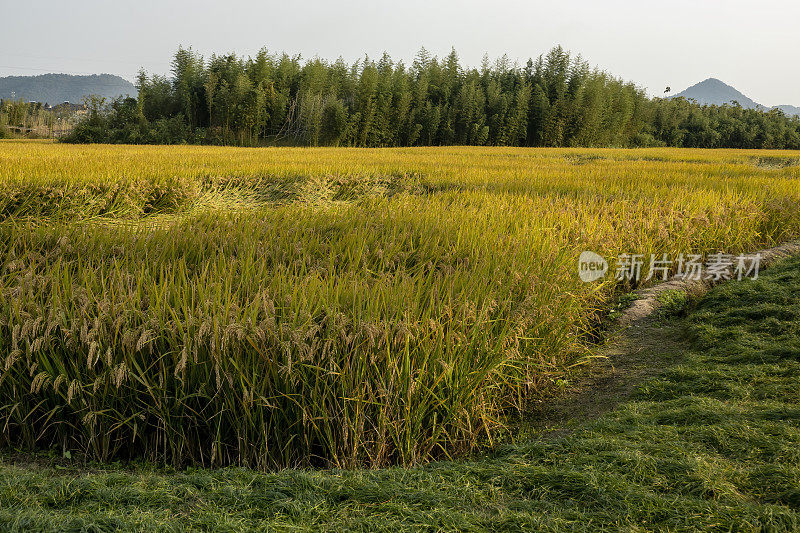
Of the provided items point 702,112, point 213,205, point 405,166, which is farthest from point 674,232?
point 702,112

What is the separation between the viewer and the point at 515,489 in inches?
69.3

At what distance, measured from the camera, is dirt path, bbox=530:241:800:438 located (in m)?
2.72

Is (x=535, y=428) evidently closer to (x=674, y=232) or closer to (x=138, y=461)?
(x=138, y=461)

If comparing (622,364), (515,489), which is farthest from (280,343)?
(622,364)

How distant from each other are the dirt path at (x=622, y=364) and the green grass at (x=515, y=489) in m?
0.37

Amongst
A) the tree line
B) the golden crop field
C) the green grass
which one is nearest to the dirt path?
the golden crop field

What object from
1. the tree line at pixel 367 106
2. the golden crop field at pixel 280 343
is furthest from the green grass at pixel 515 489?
the tree line at pixel 367 106

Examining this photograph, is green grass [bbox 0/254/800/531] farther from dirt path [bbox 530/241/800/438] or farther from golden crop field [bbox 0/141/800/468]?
dirt path [bbox 530/241/800/438]

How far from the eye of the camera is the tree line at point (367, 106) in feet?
101

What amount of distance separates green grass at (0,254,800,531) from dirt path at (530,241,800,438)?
368 millimetres

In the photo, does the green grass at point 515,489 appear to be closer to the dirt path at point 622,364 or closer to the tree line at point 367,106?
the dirt path at point 622,364

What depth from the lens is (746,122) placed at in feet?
153

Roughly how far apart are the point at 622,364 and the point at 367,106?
30738mm

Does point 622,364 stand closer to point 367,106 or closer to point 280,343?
point 280,343
